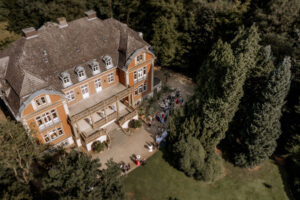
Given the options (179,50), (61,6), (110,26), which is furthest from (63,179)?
(61,6)

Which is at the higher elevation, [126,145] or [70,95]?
[70,95]

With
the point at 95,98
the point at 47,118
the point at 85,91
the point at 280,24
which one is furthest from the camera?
the point at 280,24

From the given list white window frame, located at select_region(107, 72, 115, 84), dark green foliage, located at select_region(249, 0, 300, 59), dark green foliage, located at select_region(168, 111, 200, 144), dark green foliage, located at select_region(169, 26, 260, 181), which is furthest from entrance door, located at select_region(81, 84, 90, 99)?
dark green foliage, located at select_region(249, 0, 300, 59)

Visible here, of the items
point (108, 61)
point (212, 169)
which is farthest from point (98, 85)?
point (212, 169)

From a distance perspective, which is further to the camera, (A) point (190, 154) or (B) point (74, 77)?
(B) point (74, 77)

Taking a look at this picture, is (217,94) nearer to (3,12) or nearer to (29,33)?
(29,33)

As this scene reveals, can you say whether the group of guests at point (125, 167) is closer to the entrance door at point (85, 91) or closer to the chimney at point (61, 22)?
the entrance door at point (85, 91)

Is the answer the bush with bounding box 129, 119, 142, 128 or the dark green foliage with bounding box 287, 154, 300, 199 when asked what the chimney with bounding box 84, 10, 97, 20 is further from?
the dark green foliage with bounding box 287, 154, 300, 199
